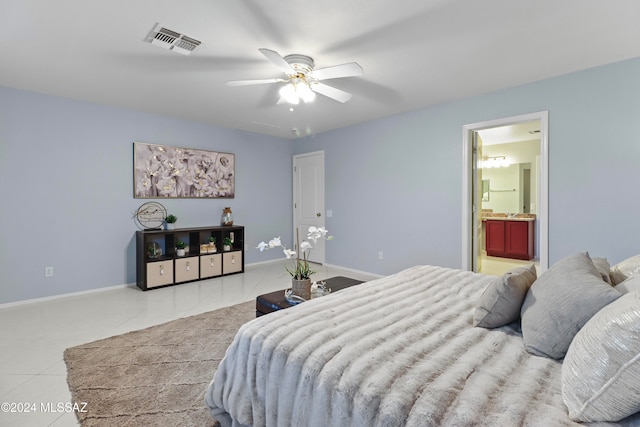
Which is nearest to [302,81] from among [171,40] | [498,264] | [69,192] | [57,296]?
[171,40]

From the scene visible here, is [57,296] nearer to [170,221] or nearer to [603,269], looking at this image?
[170,221]

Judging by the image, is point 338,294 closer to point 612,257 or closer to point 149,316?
point 149,316

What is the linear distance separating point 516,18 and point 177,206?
4.63 m

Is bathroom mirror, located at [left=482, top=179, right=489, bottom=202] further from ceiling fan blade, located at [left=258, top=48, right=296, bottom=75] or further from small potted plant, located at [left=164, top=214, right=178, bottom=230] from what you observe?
small potted plant, located at [left=164, top=214, right=178, bottom=230]

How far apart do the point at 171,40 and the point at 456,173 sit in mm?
3398

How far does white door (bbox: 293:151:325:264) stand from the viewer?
5883 mm

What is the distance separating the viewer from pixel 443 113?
4.14m

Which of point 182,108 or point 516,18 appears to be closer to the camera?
point 516,18

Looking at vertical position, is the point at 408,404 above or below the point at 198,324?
above

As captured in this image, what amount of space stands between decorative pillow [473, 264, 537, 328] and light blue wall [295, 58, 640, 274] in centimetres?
230

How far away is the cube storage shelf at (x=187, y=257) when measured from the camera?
427 cm

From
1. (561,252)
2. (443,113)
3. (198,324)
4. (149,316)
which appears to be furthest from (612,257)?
(149,316)

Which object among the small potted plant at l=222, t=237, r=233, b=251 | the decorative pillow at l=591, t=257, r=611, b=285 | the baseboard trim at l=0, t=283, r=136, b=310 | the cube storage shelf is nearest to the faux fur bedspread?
the decorative pillow at l=591, t=257, r=611, b=285

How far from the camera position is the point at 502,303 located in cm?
148
